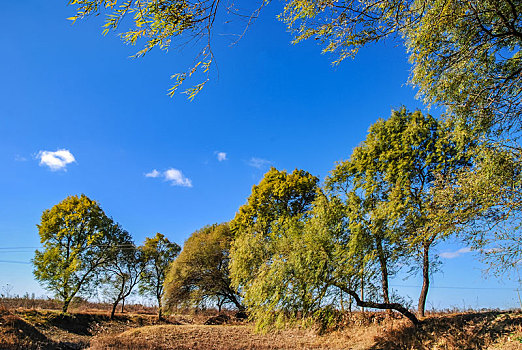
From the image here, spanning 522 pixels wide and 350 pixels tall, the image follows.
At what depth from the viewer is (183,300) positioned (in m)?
23.7

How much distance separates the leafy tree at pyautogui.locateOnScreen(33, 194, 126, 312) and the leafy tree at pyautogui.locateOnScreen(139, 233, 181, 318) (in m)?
4.03

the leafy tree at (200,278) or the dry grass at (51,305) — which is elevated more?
the leafy tree at (200,278)

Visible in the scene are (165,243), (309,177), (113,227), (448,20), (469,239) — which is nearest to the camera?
(448,20)

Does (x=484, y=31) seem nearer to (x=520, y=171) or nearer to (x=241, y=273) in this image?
(x=520, y=171)

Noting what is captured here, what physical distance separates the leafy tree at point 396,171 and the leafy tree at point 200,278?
42.9 feet

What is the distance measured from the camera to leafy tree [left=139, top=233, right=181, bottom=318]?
97.4ft

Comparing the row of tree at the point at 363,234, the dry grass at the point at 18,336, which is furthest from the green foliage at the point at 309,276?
the dry grass at the point at 18,336

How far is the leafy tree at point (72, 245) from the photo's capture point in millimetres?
22703

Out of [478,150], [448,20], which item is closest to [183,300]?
[478,150]

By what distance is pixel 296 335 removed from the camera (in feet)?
53.2

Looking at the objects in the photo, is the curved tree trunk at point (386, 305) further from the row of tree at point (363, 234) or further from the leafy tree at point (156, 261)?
the leafy tree at point (156, 261)

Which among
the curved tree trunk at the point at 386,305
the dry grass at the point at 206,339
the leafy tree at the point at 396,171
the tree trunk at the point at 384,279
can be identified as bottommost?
the dry grass at the point at 206,339

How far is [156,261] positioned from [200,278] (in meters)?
8.92

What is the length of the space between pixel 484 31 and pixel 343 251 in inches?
349
